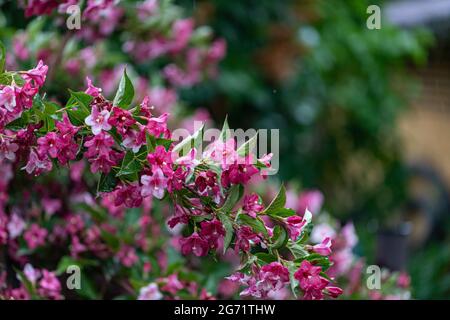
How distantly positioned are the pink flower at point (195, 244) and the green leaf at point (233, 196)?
0.23 ft

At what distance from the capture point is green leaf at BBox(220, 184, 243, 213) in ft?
3.76

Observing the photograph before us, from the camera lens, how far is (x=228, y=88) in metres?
3.63

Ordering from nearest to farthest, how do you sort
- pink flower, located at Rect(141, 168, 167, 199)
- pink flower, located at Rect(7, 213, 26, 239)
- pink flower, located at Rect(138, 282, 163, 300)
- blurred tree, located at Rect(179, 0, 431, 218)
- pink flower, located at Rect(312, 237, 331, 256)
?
pink flower, located at Rect(141, 168, 167, 199) < pink flower, located at Rect(312, 237, 331, 256) < pink flower, located at Rect(138, 282, 163, 300) < pink flower, located at Rect(7, 213, 26, 239) < blurred tree, located at Rect(179, 0, 431, 218)

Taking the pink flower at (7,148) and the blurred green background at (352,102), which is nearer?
the pink flower at (7,148)

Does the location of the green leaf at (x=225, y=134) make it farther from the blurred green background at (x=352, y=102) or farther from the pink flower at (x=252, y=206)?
the blurred green background at (x=352, y=102)

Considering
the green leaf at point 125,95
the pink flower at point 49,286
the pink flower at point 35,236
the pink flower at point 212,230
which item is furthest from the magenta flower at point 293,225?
the pink flower at point 35,236

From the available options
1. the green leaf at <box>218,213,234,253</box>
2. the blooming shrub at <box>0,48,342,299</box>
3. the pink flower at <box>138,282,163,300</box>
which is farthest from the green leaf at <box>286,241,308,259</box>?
the pink flower at <box>138,282,163,300</box>

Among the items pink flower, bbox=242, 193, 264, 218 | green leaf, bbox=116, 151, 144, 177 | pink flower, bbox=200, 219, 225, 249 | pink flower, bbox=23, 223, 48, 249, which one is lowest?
pink flower, bbox=23, 223, 48, 249

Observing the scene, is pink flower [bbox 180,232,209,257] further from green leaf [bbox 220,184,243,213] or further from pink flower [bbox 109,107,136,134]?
pink flower [bbox 109,107,136,134]

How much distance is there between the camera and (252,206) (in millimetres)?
1170

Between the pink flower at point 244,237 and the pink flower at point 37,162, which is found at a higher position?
the pink flower at point 37,162

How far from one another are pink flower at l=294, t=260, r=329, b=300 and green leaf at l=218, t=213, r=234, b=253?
0.40 ft

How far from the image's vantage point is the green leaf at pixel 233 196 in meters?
1.15

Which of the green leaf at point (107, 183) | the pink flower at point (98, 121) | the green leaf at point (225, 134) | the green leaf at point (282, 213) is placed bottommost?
the green leaf at point (282, 213)
